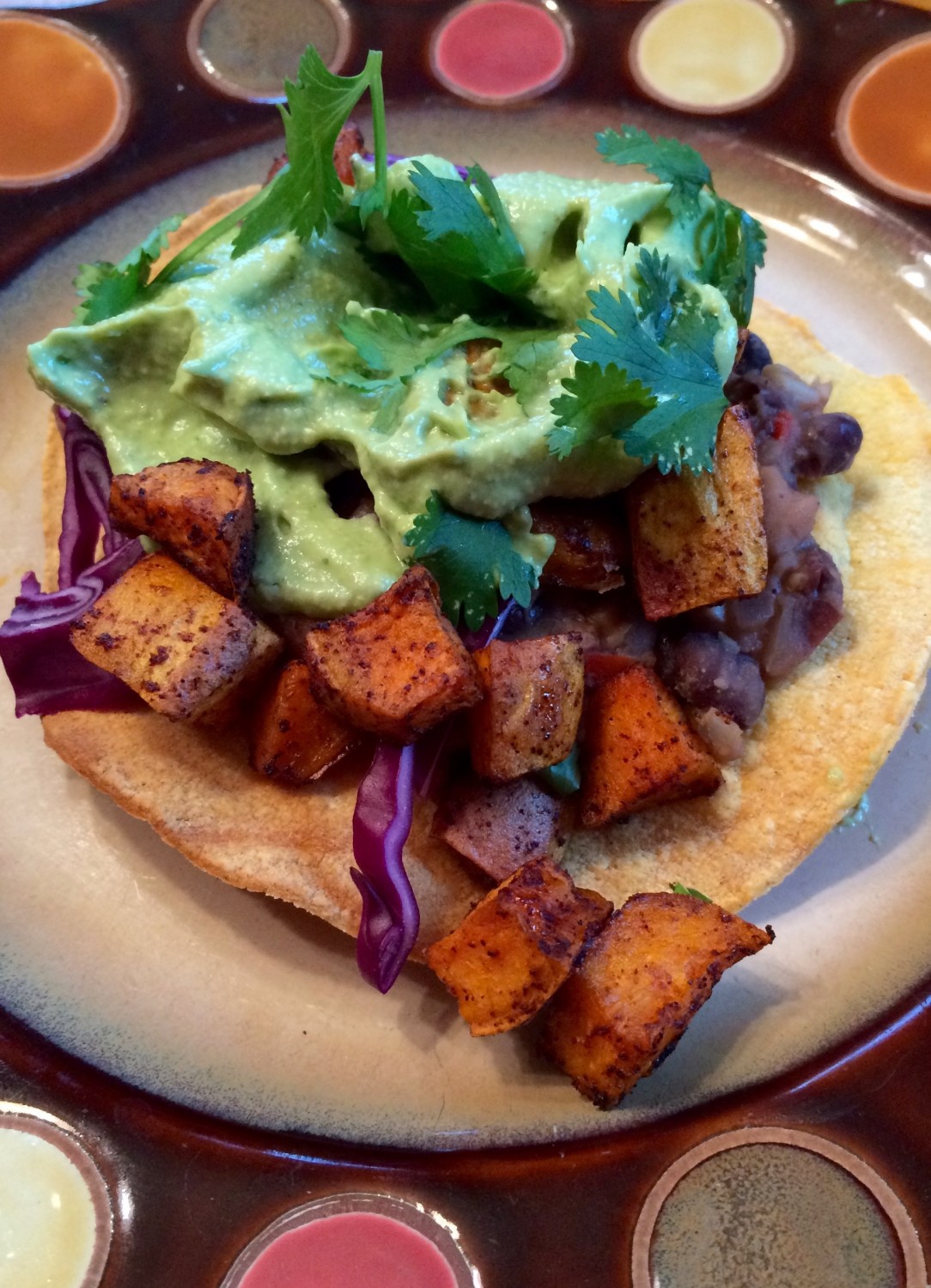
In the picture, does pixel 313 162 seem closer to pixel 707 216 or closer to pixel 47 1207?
pixel 707 216

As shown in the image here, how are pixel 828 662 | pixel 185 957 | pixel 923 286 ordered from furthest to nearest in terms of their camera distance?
1. pixel 923 286
2. pixel 828 662
3. pixel 185 957

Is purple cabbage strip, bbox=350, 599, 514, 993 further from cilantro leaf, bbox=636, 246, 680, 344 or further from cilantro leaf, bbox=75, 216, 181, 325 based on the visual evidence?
cilantro leaf, bbox=75, 216, 181, 325

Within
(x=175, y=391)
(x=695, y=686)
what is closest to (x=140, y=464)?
(x=175, y=391)

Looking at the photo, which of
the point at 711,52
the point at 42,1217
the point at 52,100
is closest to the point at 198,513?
the point at 42,1217

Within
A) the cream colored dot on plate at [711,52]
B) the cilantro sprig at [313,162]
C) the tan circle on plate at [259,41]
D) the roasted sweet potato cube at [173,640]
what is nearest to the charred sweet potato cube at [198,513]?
the roasted sweet potato cube at [173,640]

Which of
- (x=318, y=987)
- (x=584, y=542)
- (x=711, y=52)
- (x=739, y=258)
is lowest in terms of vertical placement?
(x=318, y=987)

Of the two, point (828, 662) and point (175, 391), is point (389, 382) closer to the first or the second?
point (175, 391)

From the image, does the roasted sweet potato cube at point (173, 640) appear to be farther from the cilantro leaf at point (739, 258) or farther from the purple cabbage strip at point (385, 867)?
the cilantro leaf at point (739, 258)

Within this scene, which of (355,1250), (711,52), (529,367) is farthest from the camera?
(711,52)
